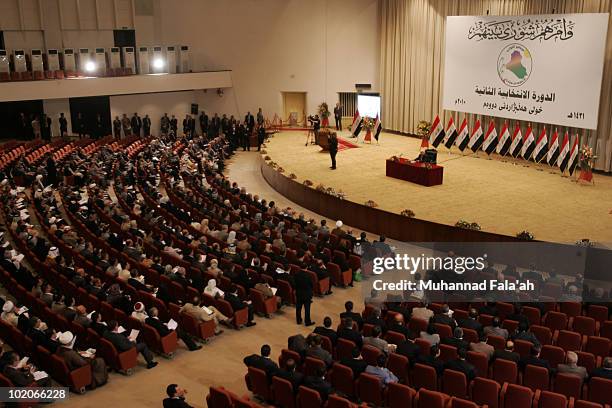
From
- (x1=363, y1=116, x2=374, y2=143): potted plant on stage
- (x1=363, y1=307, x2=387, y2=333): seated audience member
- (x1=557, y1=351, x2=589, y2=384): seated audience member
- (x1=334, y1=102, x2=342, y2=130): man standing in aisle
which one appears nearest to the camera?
(x1=557, y1=351, x2=589, y2=384): seated audience member

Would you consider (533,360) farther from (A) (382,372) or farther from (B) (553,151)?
(B) (553,151)

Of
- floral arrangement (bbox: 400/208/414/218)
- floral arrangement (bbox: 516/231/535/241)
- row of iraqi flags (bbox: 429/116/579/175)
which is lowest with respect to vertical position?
floral arrangement (bbox: 516/231/535/241)

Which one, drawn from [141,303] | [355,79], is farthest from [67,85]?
[141,303]

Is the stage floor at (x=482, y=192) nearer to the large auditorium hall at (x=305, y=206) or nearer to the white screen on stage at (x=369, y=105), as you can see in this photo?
the large auditorium hall at (x=305, y=206)

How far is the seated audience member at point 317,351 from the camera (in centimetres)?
890

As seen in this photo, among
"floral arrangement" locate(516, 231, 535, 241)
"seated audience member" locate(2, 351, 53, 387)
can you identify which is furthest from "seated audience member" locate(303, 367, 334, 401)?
"floral arrangement" locate(516, 231, 535, 241)

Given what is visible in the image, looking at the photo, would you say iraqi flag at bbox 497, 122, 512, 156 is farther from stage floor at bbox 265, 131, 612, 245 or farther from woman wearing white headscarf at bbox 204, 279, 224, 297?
woman wearing white headscarf at bbox 204, 279, 224, 297

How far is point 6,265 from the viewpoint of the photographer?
492 inches

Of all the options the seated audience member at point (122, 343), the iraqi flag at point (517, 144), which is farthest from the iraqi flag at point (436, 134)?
the seated audience member at point (122, 343)

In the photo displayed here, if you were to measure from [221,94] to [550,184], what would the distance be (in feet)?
58.1

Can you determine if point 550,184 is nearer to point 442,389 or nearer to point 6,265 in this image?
point 442,389

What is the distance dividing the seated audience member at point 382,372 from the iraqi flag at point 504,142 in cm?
1564

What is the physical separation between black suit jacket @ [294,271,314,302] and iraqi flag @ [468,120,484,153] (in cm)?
1373

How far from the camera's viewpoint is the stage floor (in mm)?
15484
